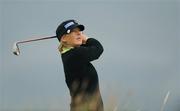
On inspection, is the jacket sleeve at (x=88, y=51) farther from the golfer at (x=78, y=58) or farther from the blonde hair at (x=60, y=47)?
the blonde hair at (x=60, y=47)

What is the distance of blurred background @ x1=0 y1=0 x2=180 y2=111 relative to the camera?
4738mm

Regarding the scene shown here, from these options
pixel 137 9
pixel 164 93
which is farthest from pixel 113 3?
pixel 164 93

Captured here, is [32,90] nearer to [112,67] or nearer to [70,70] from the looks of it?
[70,70]

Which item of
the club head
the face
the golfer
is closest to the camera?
the golfer

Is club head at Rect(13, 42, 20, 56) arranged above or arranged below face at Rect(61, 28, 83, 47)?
below

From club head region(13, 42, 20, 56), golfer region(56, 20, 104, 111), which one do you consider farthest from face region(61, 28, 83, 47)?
club head region(13, 42, 20, 56)

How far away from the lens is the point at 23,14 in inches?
193

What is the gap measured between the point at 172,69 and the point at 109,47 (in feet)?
1.93

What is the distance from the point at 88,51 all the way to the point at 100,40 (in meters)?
0.38

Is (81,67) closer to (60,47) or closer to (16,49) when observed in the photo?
(60,47)

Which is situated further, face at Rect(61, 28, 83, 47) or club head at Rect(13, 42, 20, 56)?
club head at Rect(13, 42, 20, 56)

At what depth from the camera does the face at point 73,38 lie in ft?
15.2

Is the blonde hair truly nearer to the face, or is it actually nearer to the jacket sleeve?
the face

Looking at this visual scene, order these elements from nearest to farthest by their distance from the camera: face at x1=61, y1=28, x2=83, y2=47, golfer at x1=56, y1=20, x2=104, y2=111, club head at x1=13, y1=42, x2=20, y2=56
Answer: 1. golfer at x1=56, y1=20, x2=104, y2=111
2. face at x1=61, y1=28, x2=83, y2=47
3. club head at x1=13, y1=42, x2=20, y2=56
